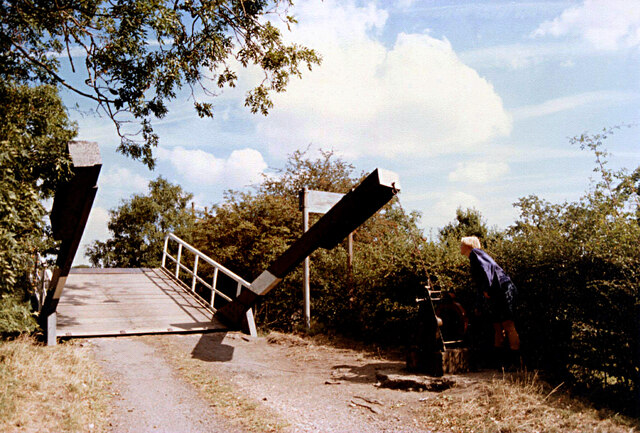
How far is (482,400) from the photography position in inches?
187

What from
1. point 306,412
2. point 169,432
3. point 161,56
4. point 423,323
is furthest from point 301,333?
point 161,56

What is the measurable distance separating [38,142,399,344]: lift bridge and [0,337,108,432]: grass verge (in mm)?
1272

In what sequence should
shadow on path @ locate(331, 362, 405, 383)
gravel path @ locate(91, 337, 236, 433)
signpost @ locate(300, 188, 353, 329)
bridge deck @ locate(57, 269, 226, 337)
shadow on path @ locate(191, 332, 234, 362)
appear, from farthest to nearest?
signpost @ locate(300, 188, 353, 329) < bridge deck @ locate(57, 269, 226, 337) < shadow on path @ locate(191, 332, 234, 362) < shadow on path @ locate(331, 362, 405, 383) < gravel path @ locate(91, 337, 236, 433)

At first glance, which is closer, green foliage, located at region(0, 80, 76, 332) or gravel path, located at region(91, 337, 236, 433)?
gravel path, located at region(91, 337, 236, 433)

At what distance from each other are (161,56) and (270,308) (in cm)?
606

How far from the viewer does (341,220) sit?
6164 millimetres

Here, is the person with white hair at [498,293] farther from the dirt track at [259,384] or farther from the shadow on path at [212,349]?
the shadow on path at [212,349]

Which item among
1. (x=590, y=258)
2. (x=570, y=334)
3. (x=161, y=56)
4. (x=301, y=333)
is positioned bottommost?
(x=301, y=333)

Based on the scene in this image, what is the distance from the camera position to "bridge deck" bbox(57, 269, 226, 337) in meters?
8.16

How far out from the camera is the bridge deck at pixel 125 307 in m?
A: 8.16

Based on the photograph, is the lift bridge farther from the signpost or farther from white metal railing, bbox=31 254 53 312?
the signpost

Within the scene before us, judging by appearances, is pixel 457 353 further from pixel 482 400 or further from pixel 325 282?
pixel 325 282

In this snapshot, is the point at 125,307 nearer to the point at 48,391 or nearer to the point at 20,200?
the point at 20,200

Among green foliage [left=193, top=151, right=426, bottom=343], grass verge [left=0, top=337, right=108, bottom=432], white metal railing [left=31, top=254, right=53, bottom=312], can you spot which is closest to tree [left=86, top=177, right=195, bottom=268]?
green foliage [left=193, top=151, right=426, bottom=343]
